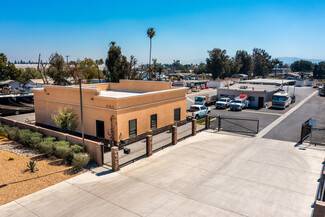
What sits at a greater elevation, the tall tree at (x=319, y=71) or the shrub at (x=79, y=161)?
the tall tree at (x=319, y=71)

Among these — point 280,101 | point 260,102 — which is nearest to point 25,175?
point 260,102

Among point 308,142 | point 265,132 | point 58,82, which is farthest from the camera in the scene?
point 58,82

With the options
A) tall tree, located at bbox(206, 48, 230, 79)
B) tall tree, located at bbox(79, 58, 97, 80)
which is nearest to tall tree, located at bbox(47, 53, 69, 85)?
tall tree, located at bbox(79, 58, 97, 80)

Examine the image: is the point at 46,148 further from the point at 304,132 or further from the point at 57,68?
the point at 57,68

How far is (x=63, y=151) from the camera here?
661 inches

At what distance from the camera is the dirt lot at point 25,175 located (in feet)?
42.3

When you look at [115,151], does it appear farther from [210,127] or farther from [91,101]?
[210,127]

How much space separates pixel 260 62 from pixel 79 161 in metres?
125

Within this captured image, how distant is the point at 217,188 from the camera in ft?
43.5

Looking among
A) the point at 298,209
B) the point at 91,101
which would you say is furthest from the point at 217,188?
the point at 91,101

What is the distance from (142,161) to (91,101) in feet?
27.0

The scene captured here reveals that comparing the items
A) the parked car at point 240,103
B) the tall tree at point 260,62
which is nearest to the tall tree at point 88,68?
the parked car at point 240,103

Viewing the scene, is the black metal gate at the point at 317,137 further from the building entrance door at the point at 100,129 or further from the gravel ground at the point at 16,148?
the gravel ground at the point at 16,148

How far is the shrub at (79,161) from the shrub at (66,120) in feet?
24.8
